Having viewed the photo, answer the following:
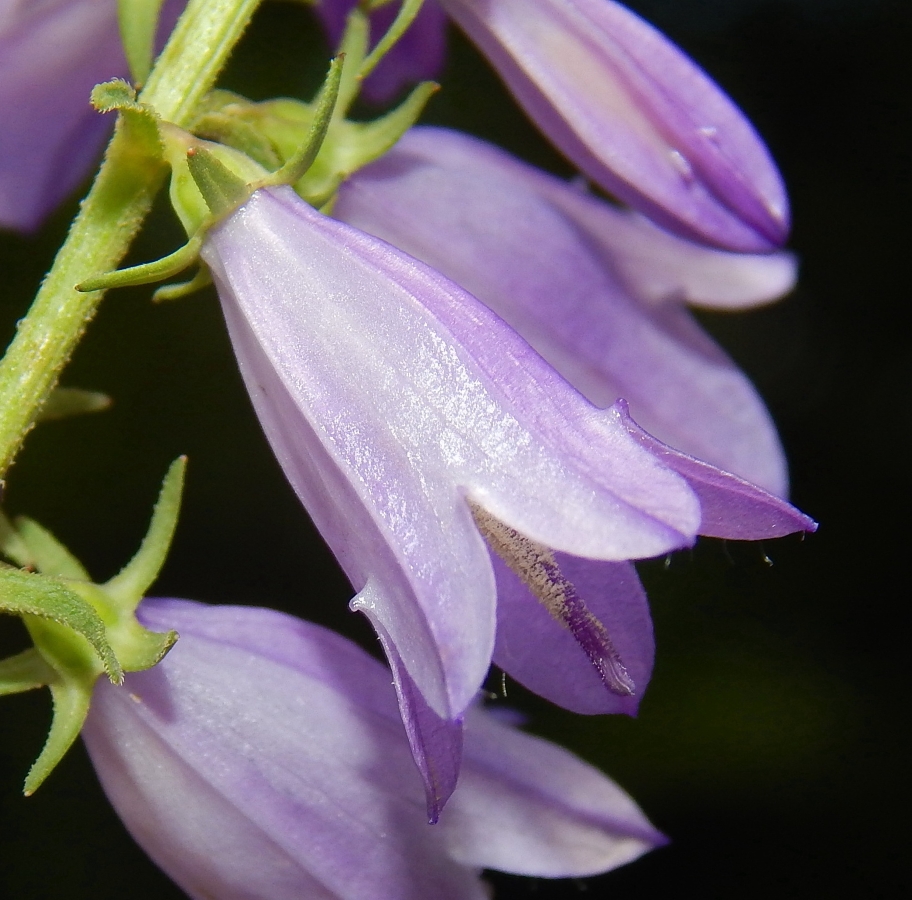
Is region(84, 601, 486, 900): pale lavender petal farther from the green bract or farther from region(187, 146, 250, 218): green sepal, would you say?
region(187, 146, 250, 218): green sepal

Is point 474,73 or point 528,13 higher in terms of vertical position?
point 528,13

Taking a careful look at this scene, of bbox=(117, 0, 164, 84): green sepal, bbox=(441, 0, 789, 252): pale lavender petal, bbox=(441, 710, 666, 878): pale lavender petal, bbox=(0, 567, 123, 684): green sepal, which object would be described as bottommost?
bbox=(441, 710, 666, 878): pale lavender petal

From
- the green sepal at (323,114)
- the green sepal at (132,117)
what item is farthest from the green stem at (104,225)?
the green sepal at (323,114)

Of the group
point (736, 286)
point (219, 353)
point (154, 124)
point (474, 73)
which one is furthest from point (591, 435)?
point (474, 73)

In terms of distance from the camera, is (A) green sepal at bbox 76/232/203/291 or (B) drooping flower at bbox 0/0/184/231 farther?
(B) drooping flower at bbox 0/0/184/231

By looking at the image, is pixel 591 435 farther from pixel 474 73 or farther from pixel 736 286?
pixel 474 73

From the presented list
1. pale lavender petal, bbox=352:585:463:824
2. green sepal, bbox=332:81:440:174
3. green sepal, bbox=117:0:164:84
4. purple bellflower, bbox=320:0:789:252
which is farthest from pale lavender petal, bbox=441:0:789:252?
pale lavender petal, bbox=352:585:463:824
